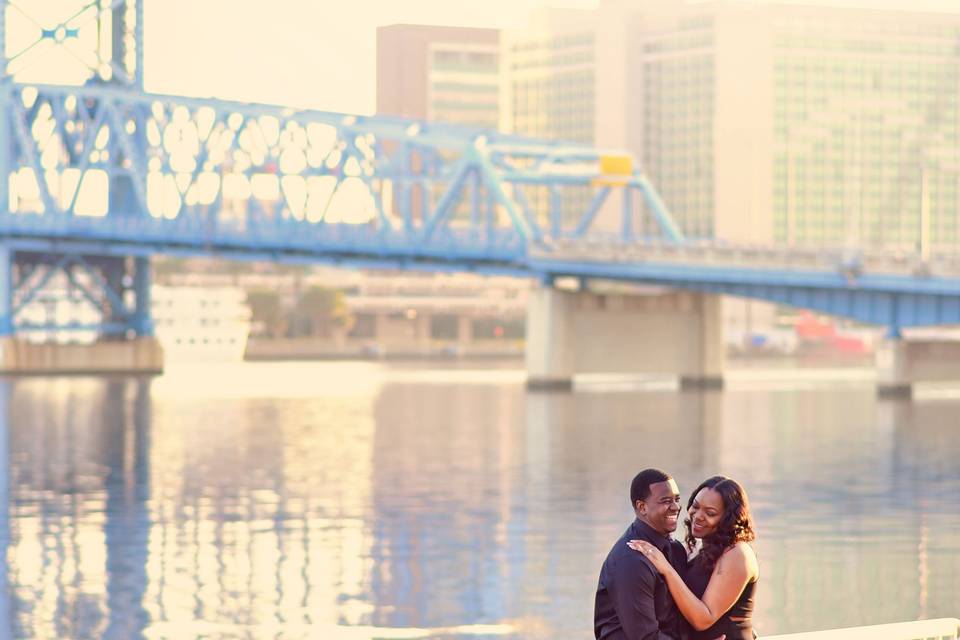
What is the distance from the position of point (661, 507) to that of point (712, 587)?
62 centimetres

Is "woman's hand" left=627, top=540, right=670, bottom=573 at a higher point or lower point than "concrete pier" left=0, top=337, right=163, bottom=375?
higher

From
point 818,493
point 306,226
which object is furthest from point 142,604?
point 306,226

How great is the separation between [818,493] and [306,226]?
8431 centimetres

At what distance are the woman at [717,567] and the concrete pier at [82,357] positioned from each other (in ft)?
430

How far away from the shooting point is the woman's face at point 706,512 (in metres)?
13.6

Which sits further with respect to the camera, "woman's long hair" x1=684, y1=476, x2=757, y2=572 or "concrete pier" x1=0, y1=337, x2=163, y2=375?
"concrete pier" x1=0, y1=337, x2=163, y2=375

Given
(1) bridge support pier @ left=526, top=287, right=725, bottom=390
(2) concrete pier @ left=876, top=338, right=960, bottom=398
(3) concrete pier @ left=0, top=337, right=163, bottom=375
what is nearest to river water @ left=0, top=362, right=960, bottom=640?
(2) concrete pier @ left=876, top=338, right=960, bottom=398

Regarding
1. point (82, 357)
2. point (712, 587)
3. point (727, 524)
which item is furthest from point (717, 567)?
point (82, 357)

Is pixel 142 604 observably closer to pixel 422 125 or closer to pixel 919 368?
pixel 919 368

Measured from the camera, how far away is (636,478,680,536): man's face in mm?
13750

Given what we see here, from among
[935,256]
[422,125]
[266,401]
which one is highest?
[422,125]

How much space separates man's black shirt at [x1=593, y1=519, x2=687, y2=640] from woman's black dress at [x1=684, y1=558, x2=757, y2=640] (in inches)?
7.8

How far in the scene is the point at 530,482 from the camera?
52000 millimetres

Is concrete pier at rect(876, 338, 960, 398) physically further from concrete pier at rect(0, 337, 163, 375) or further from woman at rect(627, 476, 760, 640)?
woman at rect(627, 476, 760, 640)
